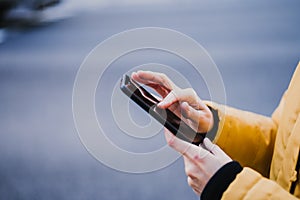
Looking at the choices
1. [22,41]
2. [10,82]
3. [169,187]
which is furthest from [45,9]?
[169,187]

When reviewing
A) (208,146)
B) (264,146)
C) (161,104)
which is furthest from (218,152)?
(264,146)

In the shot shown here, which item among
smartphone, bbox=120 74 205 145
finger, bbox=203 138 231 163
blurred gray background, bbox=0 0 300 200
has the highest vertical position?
smartphone, bbox=120 74 205 145

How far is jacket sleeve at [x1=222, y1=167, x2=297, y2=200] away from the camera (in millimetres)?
658

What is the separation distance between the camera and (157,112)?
2.50 ft

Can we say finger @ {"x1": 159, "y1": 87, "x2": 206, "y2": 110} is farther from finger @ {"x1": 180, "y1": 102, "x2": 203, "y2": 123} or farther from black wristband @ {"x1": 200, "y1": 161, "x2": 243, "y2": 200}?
black wristband @ {"x1": 200, "y1": 161, "x2": 243, "y2": 200}

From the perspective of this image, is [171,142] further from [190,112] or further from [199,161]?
Answer: [190,112]

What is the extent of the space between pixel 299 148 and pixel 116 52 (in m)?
0.33

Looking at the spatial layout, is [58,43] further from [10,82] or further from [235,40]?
[235,40]

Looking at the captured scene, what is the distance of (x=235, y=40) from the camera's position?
12.4 ft

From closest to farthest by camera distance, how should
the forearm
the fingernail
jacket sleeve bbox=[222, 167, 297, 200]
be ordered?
1. jacket sleeve bbox=[222, 167, 297, 200]
2. the fingernail
3. the forearm

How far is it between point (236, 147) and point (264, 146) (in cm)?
6

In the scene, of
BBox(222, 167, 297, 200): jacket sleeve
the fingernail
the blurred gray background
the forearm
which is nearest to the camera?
BBox(222, 167, 297, 200): jacket sleeve

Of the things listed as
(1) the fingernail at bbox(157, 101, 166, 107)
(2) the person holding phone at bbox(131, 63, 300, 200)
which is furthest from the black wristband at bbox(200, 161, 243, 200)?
(1) the fingernail at bbox(157, 101, 166, 107)

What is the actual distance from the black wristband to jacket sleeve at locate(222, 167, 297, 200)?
13mm
